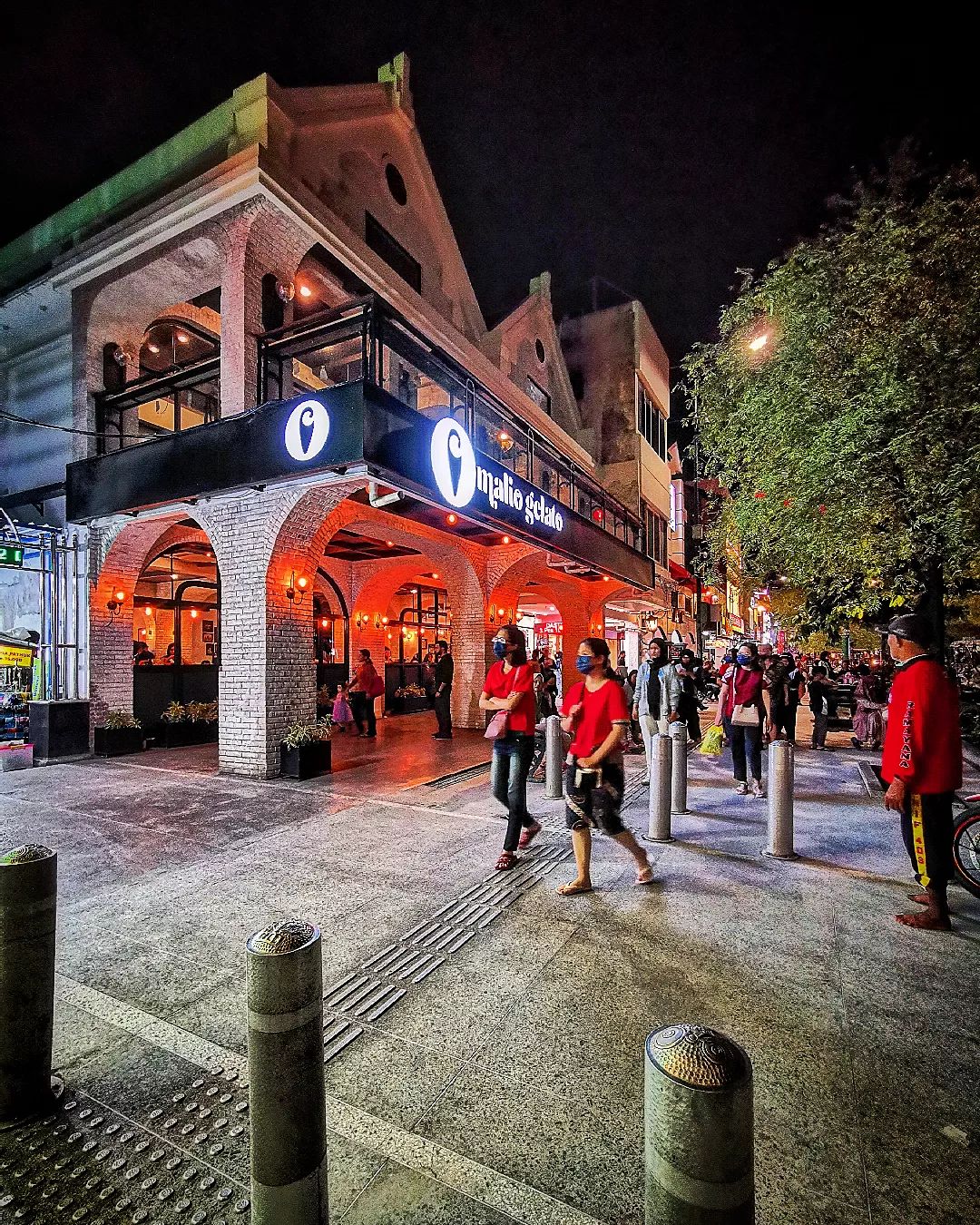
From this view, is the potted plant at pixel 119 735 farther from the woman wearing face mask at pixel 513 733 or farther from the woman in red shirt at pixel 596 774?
the woman in red shirt at pixel 596 774

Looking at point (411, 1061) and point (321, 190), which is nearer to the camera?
point (411, 1061)

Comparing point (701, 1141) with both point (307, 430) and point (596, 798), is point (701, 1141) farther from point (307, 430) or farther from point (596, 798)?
point (307, 430)

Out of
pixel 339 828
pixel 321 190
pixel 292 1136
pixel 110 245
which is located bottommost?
pixel 339 828

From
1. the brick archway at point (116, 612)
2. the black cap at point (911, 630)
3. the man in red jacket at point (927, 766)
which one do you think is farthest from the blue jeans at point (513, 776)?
the brick archway at point (116, 612)

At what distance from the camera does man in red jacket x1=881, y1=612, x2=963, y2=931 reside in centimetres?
408

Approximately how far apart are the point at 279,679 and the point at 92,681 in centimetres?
450

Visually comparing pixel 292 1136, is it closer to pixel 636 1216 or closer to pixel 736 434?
pixel 636 1216

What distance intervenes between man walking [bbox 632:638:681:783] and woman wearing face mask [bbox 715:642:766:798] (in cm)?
102

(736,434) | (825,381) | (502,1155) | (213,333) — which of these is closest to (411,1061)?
(502,1155)

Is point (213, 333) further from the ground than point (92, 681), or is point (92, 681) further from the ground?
point (213, 333)

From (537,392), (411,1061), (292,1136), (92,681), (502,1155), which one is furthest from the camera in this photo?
(537,392)

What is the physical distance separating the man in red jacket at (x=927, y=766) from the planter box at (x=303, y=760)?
747 centimetres

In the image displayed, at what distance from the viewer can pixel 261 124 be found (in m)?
9.20

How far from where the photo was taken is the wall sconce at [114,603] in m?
11.3
